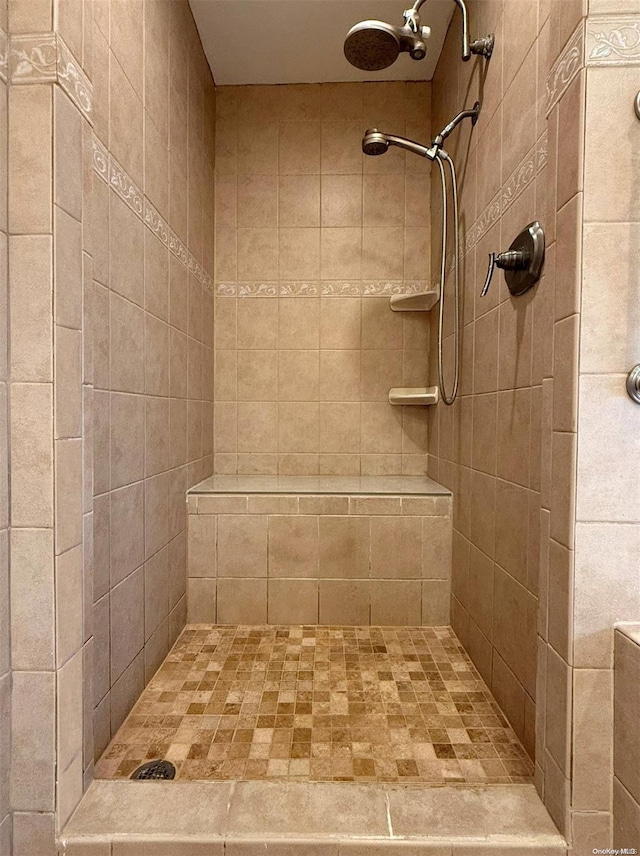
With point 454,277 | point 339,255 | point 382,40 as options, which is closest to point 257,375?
point 339,255

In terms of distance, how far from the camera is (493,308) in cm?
149

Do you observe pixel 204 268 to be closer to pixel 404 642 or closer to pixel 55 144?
pixel 55 144

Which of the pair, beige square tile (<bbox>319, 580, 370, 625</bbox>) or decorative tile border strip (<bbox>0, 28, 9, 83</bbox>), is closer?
decorative tile border strip (<bbox>0, 28, 9, 83</bbox>)

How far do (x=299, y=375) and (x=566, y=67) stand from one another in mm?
1761

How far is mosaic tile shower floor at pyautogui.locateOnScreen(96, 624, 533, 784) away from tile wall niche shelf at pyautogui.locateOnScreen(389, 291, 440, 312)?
148 cm

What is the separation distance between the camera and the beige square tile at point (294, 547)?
1.94 metres

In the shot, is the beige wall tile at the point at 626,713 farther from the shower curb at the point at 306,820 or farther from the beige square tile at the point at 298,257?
the beige square tile at the point at 298,257

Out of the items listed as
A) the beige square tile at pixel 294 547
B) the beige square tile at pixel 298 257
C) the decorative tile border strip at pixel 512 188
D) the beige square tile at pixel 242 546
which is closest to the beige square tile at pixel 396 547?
the beige square tile at pixel 294 547

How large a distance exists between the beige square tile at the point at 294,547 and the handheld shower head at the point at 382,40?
160 cm

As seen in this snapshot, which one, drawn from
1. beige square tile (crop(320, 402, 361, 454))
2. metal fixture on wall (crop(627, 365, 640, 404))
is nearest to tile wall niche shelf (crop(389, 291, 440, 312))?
beige square tile (crop(320, 402, 361, 454))

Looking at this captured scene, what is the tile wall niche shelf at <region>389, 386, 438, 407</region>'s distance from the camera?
2.27m

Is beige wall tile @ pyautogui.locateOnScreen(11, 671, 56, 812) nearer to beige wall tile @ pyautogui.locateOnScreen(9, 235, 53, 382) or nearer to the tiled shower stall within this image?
the tiled shower stall

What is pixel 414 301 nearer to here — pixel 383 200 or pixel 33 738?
pixel 383 200

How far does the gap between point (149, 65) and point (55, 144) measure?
0.92 m
